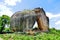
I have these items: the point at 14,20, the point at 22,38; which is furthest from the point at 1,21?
the point at 22,38

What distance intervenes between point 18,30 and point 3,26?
3711 mm

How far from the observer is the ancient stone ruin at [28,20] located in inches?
783

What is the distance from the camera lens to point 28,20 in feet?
65.4

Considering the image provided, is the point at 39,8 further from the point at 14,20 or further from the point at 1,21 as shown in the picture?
the point at 1,21

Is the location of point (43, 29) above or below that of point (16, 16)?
below

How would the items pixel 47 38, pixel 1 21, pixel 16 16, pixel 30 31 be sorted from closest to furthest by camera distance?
pixel 47 38 < pixel 30 31 < pixel 16 16 < pixel 1 21

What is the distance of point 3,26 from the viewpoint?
76.9 feet

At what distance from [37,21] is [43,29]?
92cm

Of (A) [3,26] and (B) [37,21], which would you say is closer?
(B) [37,21]

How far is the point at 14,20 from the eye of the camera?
2038cm

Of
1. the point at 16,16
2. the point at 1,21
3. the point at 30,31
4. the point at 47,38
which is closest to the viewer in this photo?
the point at 47,38

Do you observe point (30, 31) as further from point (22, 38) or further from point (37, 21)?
point (22, 38)

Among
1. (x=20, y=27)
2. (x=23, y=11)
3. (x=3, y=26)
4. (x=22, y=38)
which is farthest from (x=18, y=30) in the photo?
(x=22, y=38)

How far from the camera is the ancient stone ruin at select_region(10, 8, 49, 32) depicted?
19891mm
